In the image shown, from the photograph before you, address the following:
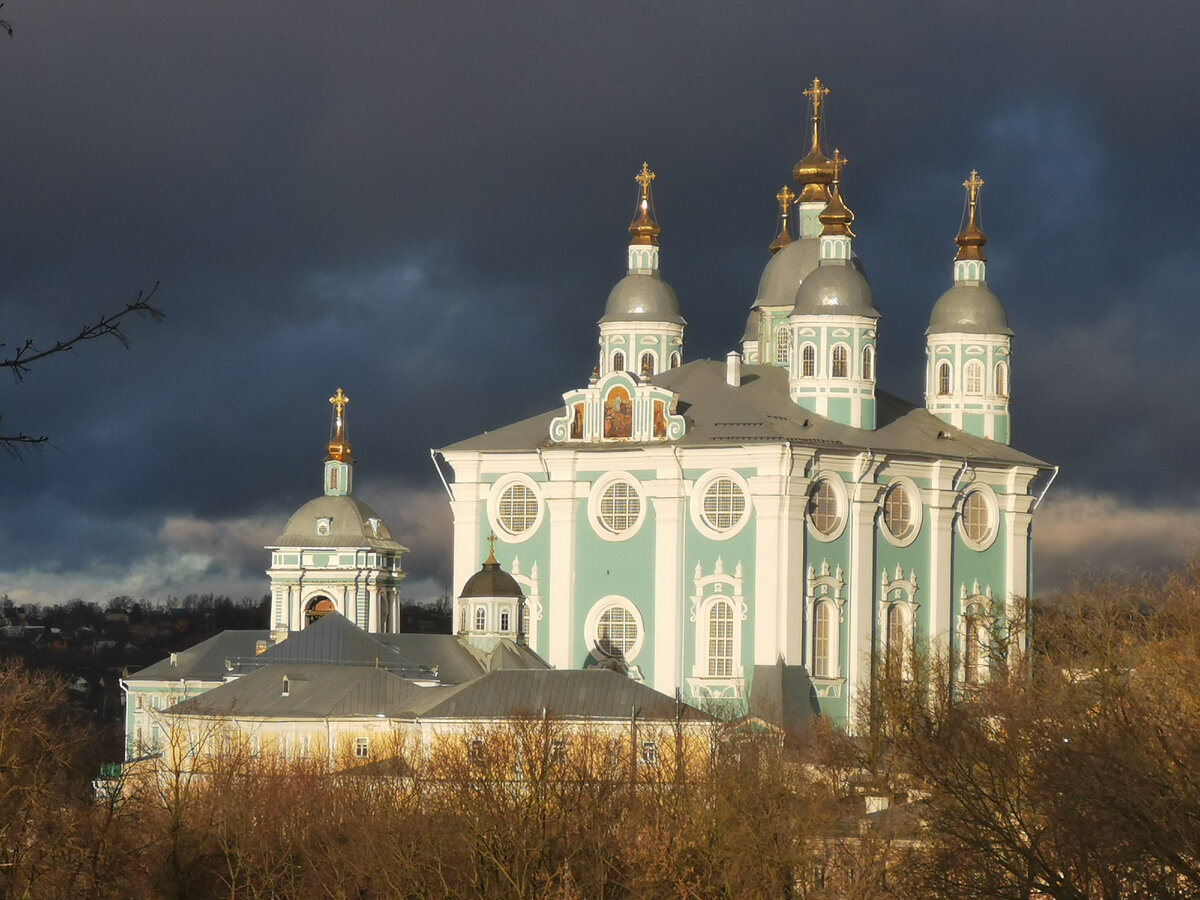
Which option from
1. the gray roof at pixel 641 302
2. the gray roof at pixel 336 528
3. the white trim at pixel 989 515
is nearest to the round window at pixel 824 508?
the white trim at pixel 989 515

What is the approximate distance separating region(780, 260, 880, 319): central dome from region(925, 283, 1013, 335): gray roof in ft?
21.5

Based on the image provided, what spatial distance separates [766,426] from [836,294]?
4.13m

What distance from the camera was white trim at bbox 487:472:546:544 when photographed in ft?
257

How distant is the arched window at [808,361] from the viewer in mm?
77125

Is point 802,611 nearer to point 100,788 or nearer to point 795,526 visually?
point 795,526

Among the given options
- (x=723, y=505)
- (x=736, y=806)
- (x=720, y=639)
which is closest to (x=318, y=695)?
(x=720, y=639)

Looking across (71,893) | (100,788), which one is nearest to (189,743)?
(100,788)

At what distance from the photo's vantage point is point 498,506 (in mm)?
79062

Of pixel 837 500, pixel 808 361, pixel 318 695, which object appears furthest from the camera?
A: pixel 808 361

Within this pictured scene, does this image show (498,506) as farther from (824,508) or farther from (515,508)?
(824,508)

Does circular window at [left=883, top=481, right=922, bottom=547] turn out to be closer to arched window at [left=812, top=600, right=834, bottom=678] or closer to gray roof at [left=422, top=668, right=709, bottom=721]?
arched window at [left=812, top=600, right=834, bottom=678]

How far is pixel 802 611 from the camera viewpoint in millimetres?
74125

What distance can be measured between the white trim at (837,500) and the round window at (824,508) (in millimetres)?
24

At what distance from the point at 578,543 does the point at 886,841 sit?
98.7ft
